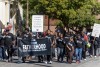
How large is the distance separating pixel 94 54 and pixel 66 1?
23.4 feet

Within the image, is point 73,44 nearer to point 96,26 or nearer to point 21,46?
point 21,46

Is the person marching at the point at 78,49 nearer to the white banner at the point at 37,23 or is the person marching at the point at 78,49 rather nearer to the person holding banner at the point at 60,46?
the person holding banner at the point at 60,46

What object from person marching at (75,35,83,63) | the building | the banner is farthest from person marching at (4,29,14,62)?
the building

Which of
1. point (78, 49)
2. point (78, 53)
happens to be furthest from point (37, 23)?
point (78, 53)

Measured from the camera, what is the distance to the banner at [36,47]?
1917 centimetres

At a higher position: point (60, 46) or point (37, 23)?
point (37, 23)

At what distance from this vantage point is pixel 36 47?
1934 cm

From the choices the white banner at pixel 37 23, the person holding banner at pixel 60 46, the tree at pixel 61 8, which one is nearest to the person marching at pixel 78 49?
the person holding banner at pixel 60 46

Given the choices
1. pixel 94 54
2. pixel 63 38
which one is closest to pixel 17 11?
pixel 94 54

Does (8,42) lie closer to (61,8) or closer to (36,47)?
(36,47)

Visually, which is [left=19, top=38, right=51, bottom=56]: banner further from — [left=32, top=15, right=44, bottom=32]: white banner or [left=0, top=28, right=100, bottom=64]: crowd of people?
[left=32, top=15, right=44, bottom=32]: white banner

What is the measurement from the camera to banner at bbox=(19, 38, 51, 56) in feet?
62.9

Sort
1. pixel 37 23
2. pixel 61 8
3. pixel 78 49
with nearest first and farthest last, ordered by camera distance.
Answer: pixel 37 23
pixel 78 49
pixel 61 8

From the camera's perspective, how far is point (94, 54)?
25781mm
